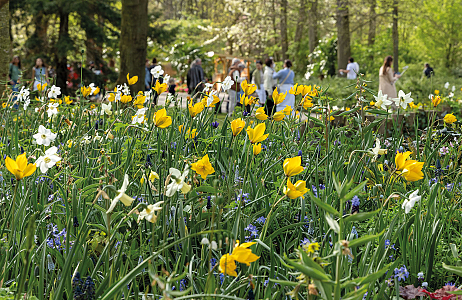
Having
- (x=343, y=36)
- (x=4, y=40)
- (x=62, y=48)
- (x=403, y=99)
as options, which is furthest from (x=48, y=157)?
(x=343, y=36)

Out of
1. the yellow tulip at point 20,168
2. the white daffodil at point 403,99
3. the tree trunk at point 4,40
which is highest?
the tree trunk at point 4,40

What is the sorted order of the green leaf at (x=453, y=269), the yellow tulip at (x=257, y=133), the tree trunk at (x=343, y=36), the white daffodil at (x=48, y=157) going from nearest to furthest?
the green leaf at (x=453, y=269), the white daffodil at (x=48, y=157), the yellow tulip at (x=257, y=133), the tree trunk at (x=343, y=36)

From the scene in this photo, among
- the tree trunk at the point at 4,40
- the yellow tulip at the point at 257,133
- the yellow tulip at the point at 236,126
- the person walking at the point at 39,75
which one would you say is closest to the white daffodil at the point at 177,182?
the yellow tulip at the point at 257,133

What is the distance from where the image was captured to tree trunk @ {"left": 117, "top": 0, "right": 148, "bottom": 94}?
776cm

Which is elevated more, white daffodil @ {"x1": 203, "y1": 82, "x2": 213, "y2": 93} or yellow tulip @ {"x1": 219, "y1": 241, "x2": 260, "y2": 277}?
white daffodil @ {"x1": 203, "y1": 82, "x2": 213, "y2": 93}

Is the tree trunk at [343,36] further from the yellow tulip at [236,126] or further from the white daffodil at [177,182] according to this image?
the white daffodil at [177,182]

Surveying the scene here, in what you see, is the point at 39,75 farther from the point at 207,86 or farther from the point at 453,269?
the point at 453,269

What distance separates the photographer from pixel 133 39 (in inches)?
310

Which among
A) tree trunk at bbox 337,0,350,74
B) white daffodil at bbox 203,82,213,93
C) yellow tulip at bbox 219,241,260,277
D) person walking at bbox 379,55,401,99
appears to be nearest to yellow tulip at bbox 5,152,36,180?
yellow tulip at bbox 219,241,260,277

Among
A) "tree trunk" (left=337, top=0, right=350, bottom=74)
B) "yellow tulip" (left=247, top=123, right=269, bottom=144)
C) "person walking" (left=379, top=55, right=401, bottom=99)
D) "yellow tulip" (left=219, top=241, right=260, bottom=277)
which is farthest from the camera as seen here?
"tree trunk" (left=337, top=0, right=350, bottom=74)

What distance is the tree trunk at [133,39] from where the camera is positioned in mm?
7761

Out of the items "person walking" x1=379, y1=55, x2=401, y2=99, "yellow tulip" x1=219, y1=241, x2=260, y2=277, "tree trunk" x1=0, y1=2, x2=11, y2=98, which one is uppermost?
"tree trunk" x1=0, y1=2, x2=11, y2=98

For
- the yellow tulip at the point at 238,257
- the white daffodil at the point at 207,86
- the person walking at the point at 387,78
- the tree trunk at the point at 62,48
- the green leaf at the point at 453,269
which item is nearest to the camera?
the yellow tulip at the point at 238,257

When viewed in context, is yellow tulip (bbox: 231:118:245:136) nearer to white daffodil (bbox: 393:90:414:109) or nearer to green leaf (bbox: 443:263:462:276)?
green leaf (bbox: 443:263:462:276)
